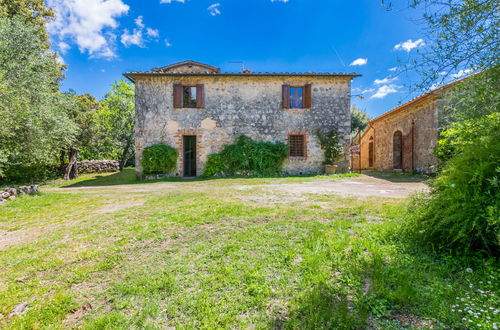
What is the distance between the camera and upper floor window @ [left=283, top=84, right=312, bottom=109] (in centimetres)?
1260

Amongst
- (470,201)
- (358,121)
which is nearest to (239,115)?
(470,201)

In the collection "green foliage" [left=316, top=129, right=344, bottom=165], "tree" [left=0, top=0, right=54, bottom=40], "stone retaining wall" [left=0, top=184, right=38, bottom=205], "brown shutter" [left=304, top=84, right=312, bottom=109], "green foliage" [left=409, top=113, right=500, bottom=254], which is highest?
"tree" [left=0, top=0, right=54, bottom=40]

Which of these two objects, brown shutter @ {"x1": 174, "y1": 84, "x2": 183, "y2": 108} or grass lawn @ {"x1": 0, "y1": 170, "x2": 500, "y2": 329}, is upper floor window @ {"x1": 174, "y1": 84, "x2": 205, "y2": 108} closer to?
brown shutter @ {"x1": 174, "y1": 84, "x2": 183, "y2": 108}

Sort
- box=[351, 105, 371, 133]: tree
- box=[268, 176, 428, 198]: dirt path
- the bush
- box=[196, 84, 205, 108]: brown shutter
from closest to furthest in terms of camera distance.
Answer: box=[268, 176, 428, 198]: dirt path → the bush → box=[196, 84, 205, 108]: brown shutter → box=[351, 105, 371, 133]: tree

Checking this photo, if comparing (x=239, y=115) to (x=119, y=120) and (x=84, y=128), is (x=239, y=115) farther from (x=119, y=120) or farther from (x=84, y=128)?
(x=119, y=120)

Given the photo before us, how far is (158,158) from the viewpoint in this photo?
1170 centimetres

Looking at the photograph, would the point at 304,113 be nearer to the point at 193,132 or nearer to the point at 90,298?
the point at 193,132

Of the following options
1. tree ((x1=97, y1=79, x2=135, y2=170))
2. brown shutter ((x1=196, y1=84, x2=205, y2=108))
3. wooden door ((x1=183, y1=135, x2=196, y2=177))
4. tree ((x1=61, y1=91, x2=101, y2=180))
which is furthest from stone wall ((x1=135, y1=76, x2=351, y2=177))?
tree ((x1=97, y1=79, x2=135, y2=170))

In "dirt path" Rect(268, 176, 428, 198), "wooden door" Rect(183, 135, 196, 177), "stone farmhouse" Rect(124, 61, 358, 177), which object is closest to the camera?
"dirt path" Rect(268, 176, 428, 198)

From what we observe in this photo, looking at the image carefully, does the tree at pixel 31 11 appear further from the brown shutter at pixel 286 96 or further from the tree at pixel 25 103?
the brown shutter at pixel 286 96

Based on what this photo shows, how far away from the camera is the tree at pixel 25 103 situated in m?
7.01

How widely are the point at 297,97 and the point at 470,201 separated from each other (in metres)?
11.6

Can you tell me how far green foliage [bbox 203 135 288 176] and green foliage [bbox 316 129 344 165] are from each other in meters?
2.20

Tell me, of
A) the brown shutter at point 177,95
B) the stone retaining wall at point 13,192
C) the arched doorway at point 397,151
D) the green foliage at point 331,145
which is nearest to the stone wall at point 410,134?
the arched doorway at point 397,151
